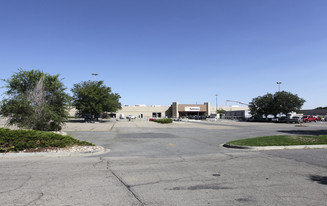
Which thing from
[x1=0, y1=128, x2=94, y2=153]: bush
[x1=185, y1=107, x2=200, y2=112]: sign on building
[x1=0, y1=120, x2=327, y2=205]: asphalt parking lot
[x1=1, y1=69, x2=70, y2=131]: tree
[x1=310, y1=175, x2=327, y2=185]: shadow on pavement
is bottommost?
[x1=0, y1=120, x2=327, y2=205]: asphalt parking lot

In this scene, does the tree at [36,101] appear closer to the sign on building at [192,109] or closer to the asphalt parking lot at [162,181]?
the asphalt parking lot at [162,181]

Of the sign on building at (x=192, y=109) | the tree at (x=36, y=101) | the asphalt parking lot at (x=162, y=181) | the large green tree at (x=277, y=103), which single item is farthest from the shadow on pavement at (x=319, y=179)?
the sign on building at (x=192, y=109)

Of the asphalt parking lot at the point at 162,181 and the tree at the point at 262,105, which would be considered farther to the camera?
the tree at the point at 262,105

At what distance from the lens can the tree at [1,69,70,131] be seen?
1664 centimetres

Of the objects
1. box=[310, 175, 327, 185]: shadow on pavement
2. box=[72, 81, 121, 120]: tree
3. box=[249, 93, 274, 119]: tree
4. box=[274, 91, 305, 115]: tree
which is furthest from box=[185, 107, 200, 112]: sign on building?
box=[310, 175, 327, 185]: shadow on pavement

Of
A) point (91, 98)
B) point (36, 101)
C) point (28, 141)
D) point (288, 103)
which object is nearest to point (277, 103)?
point (288, 103)

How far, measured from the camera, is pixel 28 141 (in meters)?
10.3

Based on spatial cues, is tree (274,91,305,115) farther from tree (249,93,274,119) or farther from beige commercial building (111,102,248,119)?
A: beige commercial building (111,102,248,119)

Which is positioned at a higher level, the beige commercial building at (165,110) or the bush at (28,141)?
the beige commercial building at (165,110)

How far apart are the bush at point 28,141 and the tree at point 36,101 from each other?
22.3ft

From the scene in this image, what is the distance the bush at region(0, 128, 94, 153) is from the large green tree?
58095 mm

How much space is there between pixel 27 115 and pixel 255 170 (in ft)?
53.6

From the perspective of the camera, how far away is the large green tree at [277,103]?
56.8 meters

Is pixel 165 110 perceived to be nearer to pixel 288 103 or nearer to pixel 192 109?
pixel 192 109
